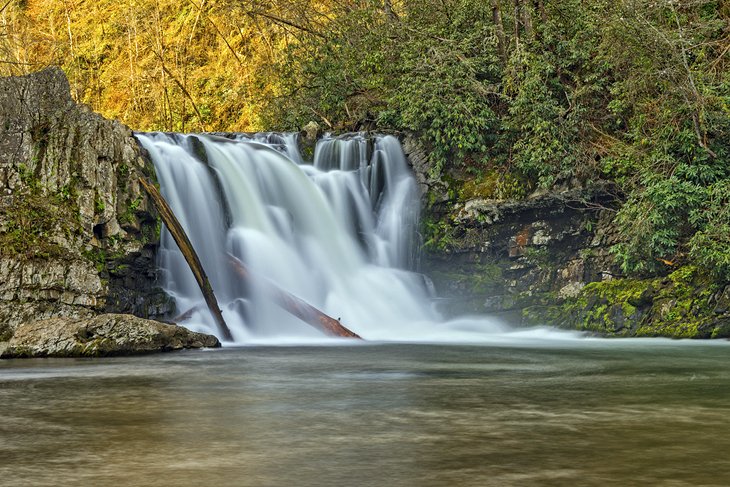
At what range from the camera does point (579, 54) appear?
20625 millimetres

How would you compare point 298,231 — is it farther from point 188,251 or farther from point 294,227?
point 188,251

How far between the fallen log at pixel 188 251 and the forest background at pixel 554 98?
686 cm

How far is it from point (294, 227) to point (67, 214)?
567 cm

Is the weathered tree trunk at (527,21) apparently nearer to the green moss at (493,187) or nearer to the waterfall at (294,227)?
the green moss at (493,187)

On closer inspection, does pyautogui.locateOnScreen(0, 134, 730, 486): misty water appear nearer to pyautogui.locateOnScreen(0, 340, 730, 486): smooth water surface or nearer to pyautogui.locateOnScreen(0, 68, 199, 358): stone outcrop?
pyautogui.locateOnScreen(0, 340, 730, 486): smooth water surface

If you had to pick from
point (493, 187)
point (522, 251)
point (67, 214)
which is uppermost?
point (493, 187)

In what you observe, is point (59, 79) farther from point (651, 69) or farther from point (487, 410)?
point (487, 410)

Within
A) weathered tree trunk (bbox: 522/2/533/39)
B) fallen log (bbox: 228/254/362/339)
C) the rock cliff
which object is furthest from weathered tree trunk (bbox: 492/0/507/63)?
fallen log (bbox: 228/254/362/339)

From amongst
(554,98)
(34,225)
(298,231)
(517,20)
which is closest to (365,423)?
(34,225)

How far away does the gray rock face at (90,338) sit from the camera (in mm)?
12750

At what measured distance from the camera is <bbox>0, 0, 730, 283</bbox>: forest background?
17.5m

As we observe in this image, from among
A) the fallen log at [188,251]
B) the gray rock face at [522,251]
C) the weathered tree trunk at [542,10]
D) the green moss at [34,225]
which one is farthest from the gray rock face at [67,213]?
the weathered tree trunk at [542,10]

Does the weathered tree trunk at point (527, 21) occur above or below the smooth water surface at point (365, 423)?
above

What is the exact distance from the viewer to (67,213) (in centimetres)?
1556
